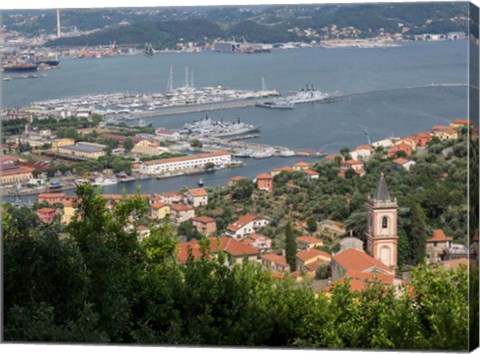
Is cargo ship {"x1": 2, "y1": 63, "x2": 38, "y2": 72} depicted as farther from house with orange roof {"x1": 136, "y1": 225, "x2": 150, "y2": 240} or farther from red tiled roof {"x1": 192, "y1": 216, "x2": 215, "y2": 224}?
red tiled roof {"x1": 192, "y1": 216, "x2": 215, "y2": 224}

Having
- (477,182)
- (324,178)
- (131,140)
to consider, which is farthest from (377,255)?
(131,140)

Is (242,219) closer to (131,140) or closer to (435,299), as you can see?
(131,140)

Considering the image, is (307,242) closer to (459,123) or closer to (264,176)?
(264,176)

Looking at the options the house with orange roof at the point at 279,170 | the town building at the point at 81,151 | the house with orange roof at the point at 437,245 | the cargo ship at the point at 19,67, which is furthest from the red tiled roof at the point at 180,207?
the house with orange roof at the point at 437,245

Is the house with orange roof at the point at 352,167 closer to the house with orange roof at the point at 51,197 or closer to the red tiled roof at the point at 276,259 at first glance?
the red tiled roof at the point at 276,259

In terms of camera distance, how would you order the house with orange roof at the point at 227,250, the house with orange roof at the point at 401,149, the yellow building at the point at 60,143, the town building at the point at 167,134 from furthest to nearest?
the town building at the point at 167,134 < the yellow building at the point at 60,143 < the house with orange roof at the point at 401,149 < the house with orange roof at the point at 227,250

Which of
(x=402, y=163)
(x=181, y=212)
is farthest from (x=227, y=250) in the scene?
(x=402, y=163)

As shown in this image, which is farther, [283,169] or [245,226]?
[283,169]

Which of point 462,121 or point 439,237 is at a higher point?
point 462,121
